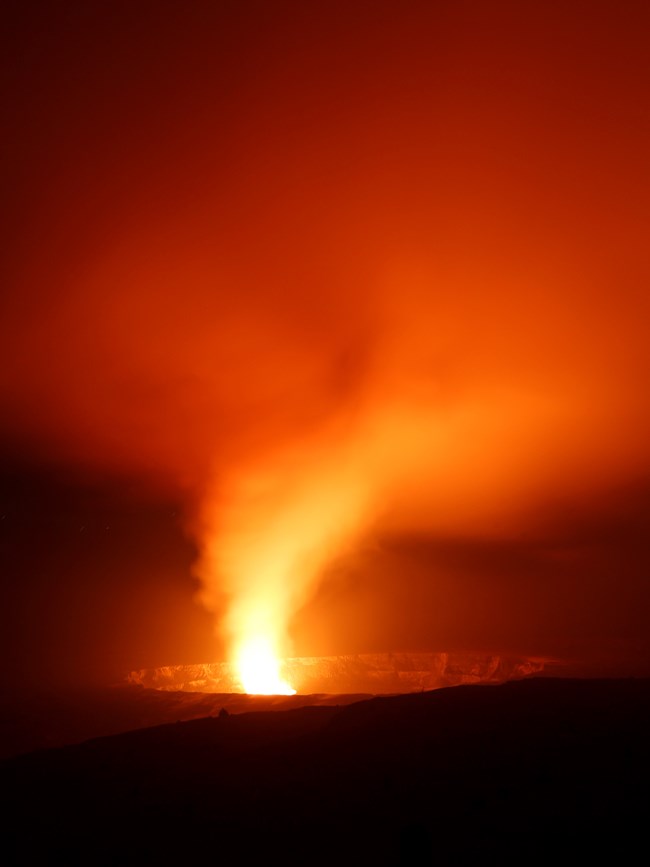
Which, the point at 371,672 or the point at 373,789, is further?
the point at 371,672

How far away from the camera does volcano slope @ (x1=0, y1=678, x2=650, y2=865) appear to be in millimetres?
7547

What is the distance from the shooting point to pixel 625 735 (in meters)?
10.3

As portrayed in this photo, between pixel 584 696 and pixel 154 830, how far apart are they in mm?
→ 9484

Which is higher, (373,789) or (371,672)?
(371,672)

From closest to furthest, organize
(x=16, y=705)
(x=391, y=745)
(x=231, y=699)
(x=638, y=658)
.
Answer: (x=391, y=745) → (x=231, y=699) → (x=16, y=705) → (x=638, y=658)

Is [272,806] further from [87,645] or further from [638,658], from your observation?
[87,645]

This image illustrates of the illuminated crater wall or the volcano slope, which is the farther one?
the illuminated crater wall

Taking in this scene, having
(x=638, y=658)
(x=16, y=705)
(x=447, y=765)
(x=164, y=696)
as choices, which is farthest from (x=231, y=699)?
(x=638, y=658)

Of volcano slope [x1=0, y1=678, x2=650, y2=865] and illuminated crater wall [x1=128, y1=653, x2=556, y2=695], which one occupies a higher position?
illuminated crater wall [x1=128, y1=653, x2=556, y2=695]

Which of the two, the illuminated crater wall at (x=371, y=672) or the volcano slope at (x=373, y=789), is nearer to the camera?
the volcano slope at (x=373, y=789)

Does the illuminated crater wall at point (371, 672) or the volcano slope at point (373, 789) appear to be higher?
the illuminated crater wall at point (371, 672)

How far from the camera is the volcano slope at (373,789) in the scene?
7547 mm

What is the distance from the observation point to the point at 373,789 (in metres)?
9.62

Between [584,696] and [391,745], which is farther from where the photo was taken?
[584,696]
